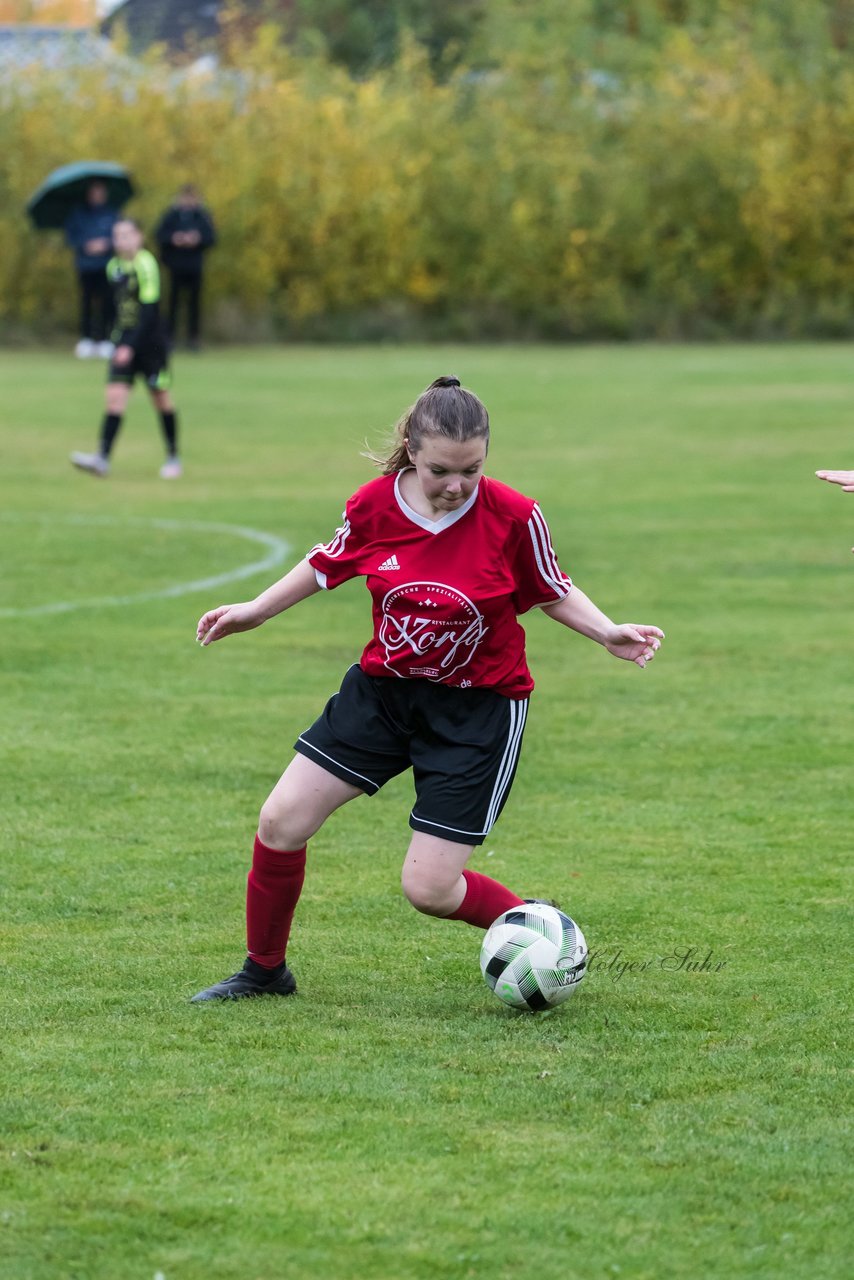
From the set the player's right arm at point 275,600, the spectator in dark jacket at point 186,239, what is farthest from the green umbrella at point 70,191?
the player's right arm at point 275,600

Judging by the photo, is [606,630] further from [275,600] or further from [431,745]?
[275,600]

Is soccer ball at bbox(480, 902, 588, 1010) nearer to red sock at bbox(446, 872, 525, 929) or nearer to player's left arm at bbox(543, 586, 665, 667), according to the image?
red sock at bbox(446, 872, 525, 929)

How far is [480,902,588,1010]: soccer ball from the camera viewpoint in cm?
482

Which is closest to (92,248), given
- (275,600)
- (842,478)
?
(842,478)

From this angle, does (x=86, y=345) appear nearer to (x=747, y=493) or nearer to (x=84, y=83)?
(x=84, y=83)

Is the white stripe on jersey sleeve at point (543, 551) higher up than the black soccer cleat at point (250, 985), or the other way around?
the white stripe on jersey sleeve at point (543, 551)

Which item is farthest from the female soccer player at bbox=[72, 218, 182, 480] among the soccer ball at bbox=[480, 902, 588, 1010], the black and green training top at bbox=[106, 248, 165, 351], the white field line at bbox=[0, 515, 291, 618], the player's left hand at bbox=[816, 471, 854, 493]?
the soccer ball at bbox=[480, 902, 588, 1010]

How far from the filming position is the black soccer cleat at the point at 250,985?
4.93 meters

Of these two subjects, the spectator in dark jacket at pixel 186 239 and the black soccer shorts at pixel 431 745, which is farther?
the spectator in dark jacket at pixel 186 239

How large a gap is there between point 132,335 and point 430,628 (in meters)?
12.0

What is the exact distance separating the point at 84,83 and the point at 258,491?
22.5 metres

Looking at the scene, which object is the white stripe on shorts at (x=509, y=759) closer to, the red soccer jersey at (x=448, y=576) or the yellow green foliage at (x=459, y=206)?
the red soccer jersey at (x=448, y=576)

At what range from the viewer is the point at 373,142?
3584cm

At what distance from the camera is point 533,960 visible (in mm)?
4816
